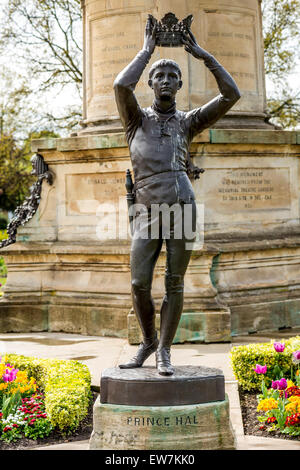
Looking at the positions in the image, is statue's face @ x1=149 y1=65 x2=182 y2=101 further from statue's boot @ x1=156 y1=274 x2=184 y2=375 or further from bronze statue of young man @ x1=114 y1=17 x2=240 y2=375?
statue's boot @ x1=156 y1=274 x2=184 y2=375

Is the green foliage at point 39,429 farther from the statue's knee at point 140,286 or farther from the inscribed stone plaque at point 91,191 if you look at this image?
the inscribed stone plaque at point 91,191

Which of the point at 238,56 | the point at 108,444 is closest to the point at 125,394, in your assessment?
the point at 108,444

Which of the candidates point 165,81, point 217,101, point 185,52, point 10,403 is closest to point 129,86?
point 165,81

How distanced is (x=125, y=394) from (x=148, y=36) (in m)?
2.59

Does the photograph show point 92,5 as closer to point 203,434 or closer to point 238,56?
point 238,56

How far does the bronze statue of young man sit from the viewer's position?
17.0ft

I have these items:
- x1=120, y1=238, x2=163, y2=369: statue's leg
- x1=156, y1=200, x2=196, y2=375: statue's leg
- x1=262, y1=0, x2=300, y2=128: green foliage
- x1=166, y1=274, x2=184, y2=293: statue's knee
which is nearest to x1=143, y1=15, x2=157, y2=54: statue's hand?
x1=156, y1=200, x2=196, y2=375: statue's leg

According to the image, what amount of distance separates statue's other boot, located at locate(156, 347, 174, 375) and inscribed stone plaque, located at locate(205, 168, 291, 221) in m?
4.37

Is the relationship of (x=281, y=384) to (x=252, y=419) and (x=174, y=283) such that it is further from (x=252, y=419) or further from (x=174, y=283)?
(x=174, y=283)

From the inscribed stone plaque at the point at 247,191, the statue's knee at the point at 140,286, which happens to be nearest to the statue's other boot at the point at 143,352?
the statue's knee at the point at 140,286

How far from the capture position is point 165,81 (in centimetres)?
517

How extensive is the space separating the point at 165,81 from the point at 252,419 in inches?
113

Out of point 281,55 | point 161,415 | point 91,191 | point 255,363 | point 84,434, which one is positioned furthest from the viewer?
point 281,55

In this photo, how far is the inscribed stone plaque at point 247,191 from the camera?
951 cm
